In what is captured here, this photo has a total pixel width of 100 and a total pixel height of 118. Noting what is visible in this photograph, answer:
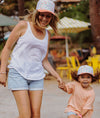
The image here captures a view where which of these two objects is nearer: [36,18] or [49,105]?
[36,18]

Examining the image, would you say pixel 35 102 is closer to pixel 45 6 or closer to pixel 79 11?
pixel 45 6

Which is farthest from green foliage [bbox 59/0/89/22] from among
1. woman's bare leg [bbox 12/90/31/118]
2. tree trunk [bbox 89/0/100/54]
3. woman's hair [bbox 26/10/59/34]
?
woman's bare leg [bbox 12/90/31/118]

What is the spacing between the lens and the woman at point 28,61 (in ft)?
9.66

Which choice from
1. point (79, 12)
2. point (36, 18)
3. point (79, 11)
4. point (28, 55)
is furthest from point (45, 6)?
point (79, 11)

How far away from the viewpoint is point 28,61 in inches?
117

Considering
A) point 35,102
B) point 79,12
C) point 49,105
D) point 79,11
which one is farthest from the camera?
point 79,11

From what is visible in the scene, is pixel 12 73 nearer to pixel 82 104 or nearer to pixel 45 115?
pixel 82 104

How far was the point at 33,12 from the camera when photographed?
3.10m

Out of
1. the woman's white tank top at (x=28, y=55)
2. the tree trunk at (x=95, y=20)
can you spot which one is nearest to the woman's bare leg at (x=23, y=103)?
the woman's white tank top at (x=28, y=55)

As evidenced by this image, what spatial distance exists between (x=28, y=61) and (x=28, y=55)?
0.21ft

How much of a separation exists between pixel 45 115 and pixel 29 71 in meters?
2.30

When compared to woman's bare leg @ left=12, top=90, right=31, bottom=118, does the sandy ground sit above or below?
below

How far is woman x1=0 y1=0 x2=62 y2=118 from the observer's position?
9.66 feet

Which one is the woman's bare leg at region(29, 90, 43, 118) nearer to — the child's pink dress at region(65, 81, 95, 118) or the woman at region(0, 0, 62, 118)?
the woman at region(0, 0, 62, 118)
